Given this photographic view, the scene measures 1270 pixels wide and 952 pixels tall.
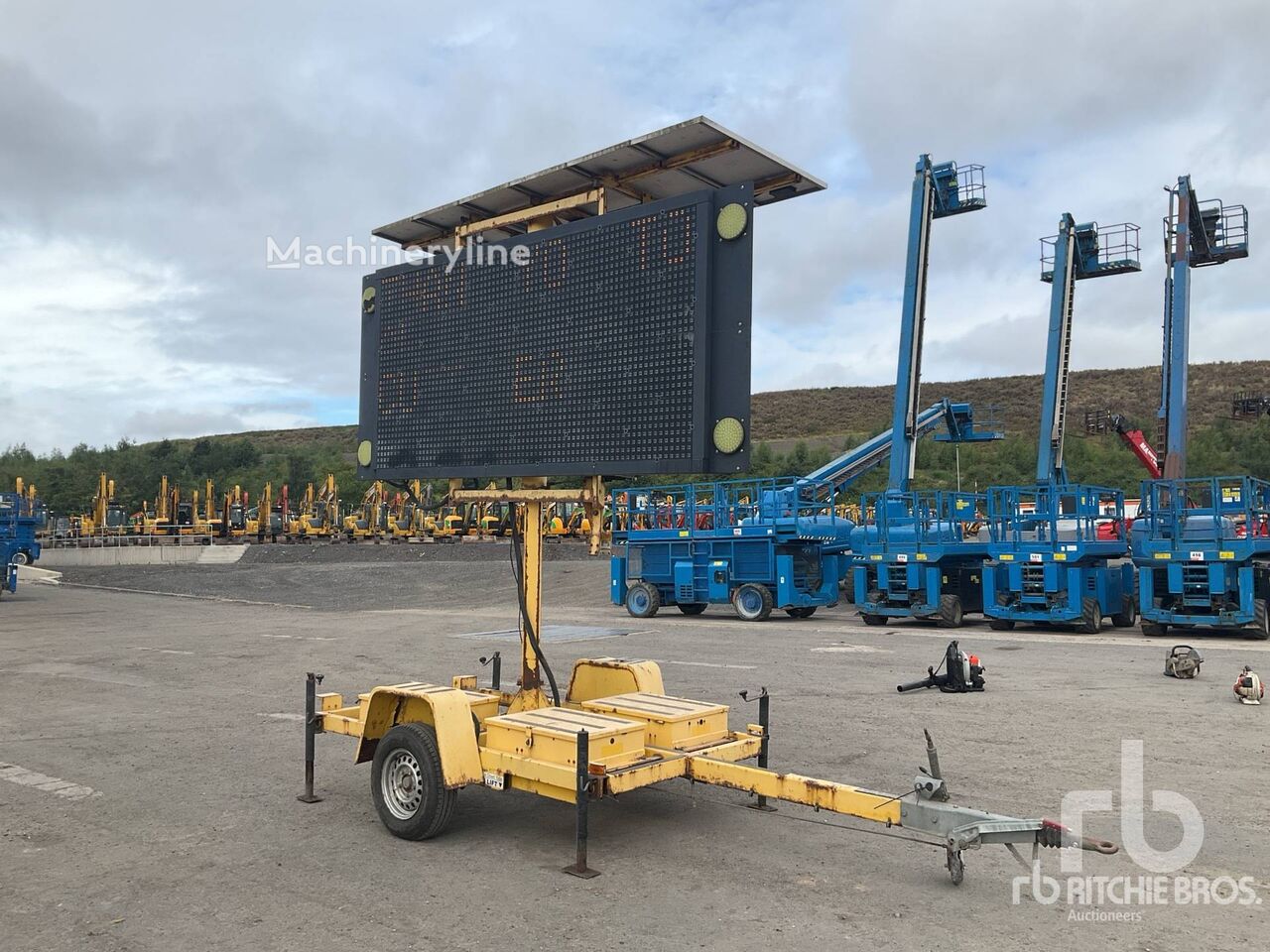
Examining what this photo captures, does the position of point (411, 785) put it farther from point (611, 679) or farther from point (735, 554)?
point (735, 554)

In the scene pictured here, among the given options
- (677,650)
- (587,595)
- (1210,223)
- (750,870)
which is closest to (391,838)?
(750,870)

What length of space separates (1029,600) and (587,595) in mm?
14871

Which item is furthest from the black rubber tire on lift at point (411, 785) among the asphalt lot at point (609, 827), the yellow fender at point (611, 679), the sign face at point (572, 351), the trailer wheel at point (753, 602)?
the trailer wheel at point (753, 602)

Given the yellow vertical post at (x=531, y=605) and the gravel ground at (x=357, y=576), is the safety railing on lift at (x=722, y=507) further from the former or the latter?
the yellow vertical post at (x=531, y=605)

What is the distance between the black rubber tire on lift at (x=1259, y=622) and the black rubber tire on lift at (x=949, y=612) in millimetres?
5453

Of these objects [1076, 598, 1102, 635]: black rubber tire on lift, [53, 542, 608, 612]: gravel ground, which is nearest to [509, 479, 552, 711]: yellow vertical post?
[1076, 598, 1102, 635]: black rubber tire on lift

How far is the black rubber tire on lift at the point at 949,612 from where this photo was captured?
20.7 m

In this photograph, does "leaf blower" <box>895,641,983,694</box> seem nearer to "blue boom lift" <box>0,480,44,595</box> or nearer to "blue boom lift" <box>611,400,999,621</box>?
"blue boom lift" <box>611,400,999,621</box>

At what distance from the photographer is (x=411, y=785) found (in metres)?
5.88

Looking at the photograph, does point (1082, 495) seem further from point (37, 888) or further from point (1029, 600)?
point (37, 888)

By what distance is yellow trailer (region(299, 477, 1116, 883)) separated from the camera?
4.78 metres

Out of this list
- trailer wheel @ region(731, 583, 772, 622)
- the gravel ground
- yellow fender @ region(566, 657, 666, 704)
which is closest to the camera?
yellow fender @ region(566, 657, 666, 704)

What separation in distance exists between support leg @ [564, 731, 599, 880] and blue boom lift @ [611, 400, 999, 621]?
1675 centimetres

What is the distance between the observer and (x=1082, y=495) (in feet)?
64.3
